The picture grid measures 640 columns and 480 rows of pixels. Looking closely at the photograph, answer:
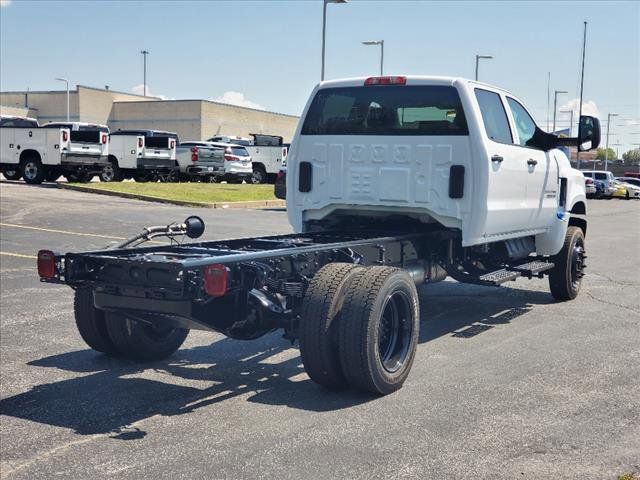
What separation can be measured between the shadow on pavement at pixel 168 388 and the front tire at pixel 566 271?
2261mm

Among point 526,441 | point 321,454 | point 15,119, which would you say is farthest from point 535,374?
point 15,119

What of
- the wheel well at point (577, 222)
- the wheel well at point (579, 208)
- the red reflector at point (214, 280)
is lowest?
the red reflector at point (214, 280)

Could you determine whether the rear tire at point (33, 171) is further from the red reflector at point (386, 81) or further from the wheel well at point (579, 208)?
the red reflector at point (386, 81)

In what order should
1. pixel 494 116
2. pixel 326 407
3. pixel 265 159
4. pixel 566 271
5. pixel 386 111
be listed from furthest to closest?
pixel 265 159 < pixel 566 271 < pixel 494 116 < pixel 386 111 < pixel 326 407

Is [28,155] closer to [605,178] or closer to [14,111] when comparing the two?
[605,178]

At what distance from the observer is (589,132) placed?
28.6ft

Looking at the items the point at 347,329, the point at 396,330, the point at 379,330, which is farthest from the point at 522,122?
the point at 347,329

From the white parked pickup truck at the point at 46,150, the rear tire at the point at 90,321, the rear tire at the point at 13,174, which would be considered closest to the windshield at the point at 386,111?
the rear tire at the point at 90,321

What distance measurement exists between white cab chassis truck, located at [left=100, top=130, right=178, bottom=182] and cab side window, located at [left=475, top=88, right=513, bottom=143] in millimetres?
22692

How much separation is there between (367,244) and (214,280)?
1.97m

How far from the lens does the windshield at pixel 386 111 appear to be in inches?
293

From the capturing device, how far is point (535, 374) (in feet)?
20.6

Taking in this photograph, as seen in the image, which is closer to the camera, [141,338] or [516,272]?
[141,338]

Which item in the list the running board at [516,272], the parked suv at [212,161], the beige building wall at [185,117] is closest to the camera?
the running board at [516,272]
